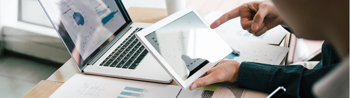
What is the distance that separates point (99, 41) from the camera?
949 millimetres

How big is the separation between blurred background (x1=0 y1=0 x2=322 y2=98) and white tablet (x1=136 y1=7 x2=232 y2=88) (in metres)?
0.78

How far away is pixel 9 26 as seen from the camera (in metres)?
2.19

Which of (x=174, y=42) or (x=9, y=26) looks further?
(x=9, y=26)

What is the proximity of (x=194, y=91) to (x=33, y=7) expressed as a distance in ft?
6.44

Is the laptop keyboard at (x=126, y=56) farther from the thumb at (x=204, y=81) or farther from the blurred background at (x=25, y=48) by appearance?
the blurred background at (x=25, y=48)

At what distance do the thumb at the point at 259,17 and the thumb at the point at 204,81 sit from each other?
193mm

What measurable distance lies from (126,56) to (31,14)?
5.39ft

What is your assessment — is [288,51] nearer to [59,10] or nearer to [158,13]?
[158,13]

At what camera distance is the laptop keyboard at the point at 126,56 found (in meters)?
0.88

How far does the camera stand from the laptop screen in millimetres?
816

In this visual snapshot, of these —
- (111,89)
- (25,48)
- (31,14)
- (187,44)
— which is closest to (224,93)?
(187,44)

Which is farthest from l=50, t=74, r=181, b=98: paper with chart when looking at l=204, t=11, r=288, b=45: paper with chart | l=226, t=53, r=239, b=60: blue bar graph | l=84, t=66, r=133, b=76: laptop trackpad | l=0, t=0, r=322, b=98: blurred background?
l=0, t=0, r=322, b=98: blurred background

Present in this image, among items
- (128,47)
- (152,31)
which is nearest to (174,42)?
(152,31)

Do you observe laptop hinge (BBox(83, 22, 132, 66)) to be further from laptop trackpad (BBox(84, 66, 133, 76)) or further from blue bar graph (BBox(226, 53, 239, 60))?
blue bar graph (BBox(226, 53, 239, 60))
